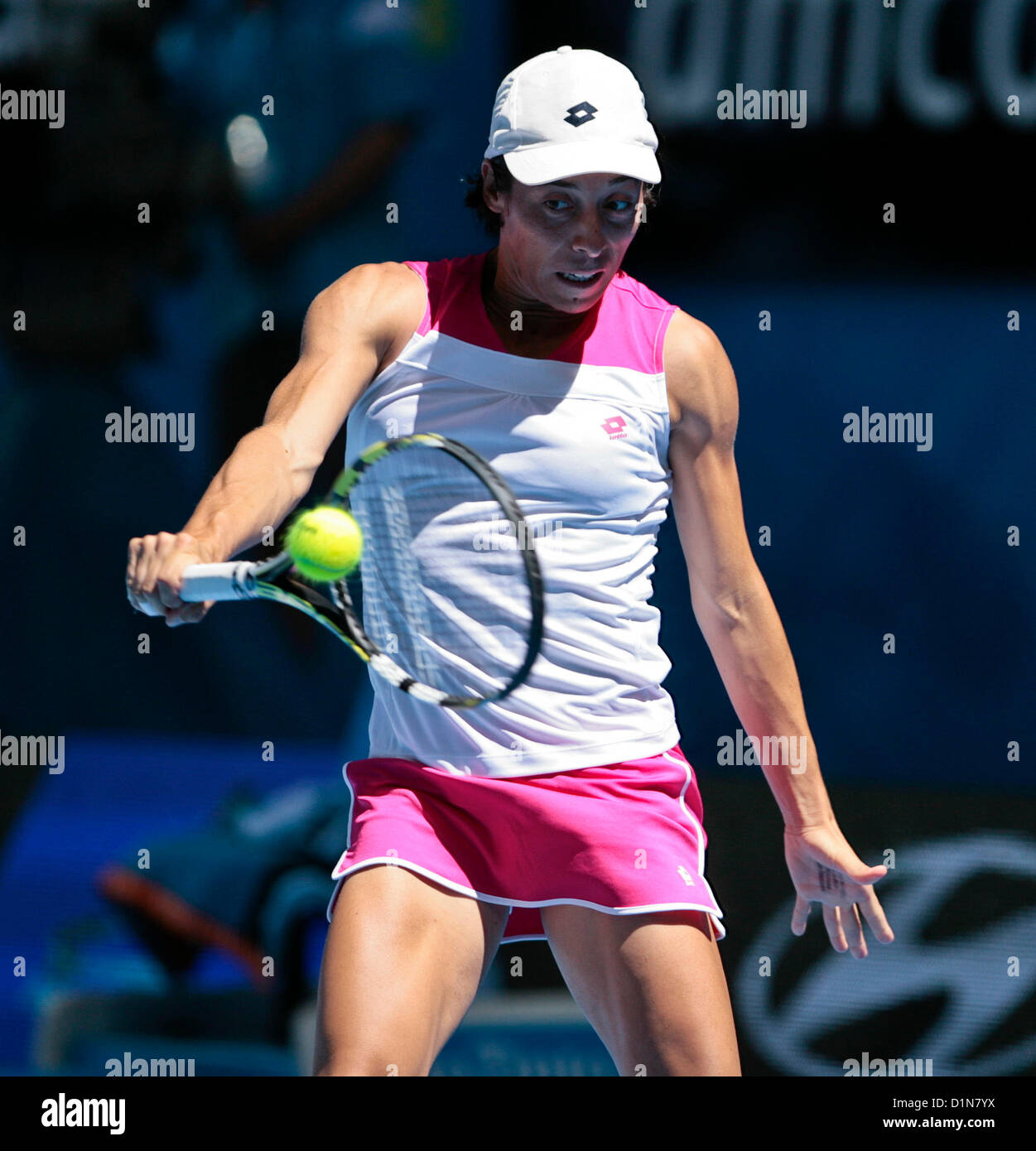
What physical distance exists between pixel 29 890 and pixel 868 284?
2601mm

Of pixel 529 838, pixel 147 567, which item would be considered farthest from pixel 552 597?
pixel 147 567

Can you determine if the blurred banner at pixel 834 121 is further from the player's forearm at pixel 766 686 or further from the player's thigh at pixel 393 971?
the player's thigh at pixel 393 971

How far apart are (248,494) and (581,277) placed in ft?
1.93

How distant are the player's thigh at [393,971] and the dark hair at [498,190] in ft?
→ 3.34

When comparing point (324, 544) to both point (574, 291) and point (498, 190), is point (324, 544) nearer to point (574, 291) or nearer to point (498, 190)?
point (574, 291)

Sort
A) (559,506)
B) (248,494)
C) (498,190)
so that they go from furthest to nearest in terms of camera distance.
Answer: (498,190) → (559,506) → (248,494)

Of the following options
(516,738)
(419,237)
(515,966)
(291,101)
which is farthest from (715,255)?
(516,738)

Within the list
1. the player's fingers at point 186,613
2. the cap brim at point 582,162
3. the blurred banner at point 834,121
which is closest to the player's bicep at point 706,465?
the cap brim at point 582,162

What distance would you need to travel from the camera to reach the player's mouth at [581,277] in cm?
238

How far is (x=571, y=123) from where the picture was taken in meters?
2.37

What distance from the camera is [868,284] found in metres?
4.12

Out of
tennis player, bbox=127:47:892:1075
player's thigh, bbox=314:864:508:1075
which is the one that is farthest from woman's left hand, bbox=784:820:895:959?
player's thigh, bbox=314:864:508:1075

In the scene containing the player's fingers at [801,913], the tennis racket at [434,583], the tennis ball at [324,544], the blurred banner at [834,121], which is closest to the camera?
the tennis ball at [324,544]

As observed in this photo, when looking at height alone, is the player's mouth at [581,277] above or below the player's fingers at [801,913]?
above
